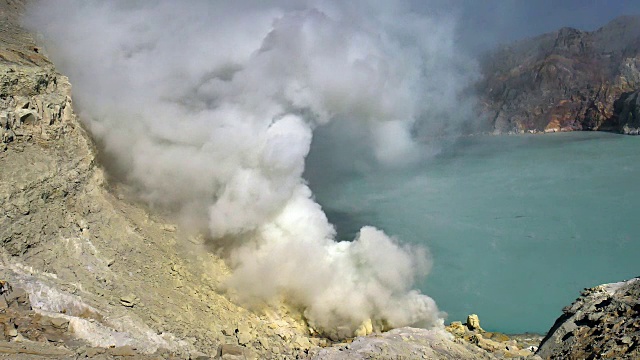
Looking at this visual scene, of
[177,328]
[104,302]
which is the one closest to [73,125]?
[104,302]

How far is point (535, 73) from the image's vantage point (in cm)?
7462

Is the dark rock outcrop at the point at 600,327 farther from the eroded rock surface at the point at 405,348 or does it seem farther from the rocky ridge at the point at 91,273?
the eroded rock surface at the point at 405,348

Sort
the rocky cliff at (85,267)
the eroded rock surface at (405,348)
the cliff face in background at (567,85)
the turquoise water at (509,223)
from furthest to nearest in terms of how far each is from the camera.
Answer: the cliff face in background at (567,85) → the turquoise water at (509,223) → the eroded rock surface at (405,348) → the rocky cliff at (85,267)

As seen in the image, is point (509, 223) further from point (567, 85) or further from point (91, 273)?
point (567, 85)

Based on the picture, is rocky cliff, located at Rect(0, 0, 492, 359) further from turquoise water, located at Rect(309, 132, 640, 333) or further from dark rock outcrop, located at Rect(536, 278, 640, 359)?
turquoise water, located at Rect(309, 132, 640, 333)

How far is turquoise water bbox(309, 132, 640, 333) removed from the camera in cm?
1336

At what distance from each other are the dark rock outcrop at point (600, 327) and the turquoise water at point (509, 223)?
322cm

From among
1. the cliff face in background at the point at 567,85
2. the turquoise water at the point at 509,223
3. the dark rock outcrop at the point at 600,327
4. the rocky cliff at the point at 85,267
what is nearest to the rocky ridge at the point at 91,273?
the rocky cliff at the point at 85,267

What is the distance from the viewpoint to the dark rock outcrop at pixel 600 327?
6.40m

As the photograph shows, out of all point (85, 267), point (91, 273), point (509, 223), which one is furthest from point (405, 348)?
point (509, 223)

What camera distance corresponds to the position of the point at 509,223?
2000cm

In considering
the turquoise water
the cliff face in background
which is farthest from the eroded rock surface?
the cliff face in background

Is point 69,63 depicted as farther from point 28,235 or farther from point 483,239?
point 483,239

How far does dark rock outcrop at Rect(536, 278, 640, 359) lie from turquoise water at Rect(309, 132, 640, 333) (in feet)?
10.6
